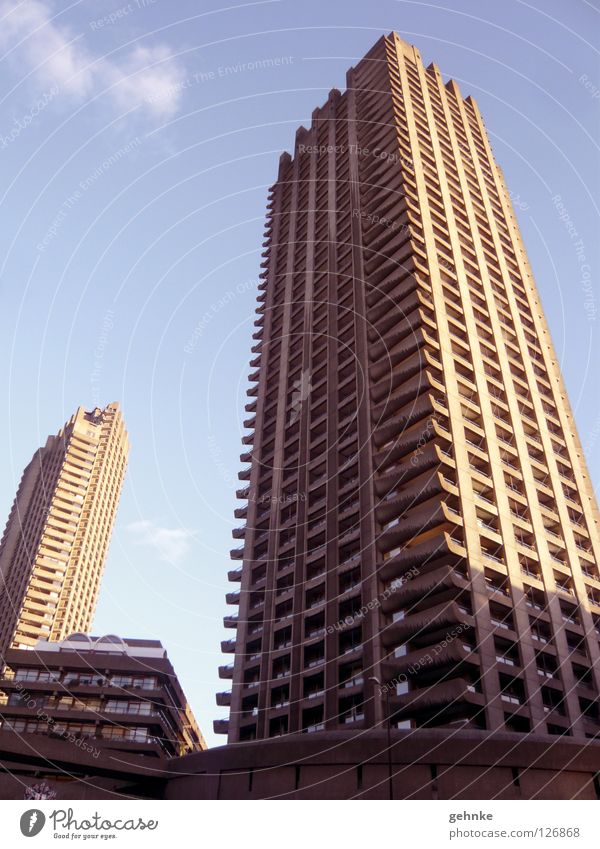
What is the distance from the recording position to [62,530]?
131 m

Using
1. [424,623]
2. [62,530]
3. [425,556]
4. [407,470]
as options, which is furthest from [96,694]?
[62,530]

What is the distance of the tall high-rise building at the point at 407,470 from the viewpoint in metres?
47.2

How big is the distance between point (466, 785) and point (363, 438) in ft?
100.0

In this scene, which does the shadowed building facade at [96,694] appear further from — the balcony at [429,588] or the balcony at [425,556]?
the balcony at [429,588]

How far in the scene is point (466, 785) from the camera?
35469mm

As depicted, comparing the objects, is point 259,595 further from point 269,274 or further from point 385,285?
point 269,274

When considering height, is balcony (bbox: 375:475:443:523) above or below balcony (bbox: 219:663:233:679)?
above

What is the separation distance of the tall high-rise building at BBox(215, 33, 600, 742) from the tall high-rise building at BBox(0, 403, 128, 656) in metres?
62.0

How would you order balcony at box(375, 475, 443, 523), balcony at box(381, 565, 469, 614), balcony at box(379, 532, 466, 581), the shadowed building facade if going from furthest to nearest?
the shadowed building facade, balcony at box(375, 475, 443, 523), balcony at box(379, 532, 466, 581), balcony at box(381, 565, 469, 614)

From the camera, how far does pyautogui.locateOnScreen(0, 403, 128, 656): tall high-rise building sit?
393 feet

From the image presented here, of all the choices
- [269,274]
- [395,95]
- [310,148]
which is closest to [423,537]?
[269,274]

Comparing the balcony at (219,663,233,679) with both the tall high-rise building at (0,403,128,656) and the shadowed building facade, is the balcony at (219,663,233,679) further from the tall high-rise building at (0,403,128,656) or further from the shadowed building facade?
the tall high-rise building at (0,403,128,656)

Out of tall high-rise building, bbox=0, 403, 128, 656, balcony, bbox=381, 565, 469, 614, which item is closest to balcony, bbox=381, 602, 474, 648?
balcony, bbox=381, 565, 469, 614

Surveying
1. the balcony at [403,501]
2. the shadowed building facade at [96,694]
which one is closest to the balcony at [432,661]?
the balcony at [403,501]
